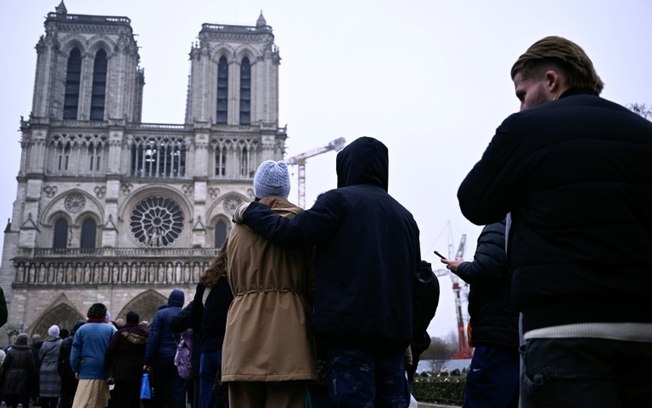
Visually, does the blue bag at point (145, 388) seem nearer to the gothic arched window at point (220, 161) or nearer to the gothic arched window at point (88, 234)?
the gothic arched window at point (88, 234)

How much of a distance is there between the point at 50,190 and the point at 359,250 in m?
38.9

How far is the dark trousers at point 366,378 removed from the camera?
3354 mm

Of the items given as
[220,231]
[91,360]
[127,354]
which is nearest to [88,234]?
[220,231]

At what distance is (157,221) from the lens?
40062mm

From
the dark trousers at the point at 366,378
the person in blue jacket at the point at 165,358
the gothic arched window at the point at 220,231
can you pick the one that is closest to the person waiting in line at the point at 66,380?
the person in blue jacket at the point at 165,358

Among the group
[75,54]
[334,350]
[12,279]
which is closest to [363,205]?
[334,350]

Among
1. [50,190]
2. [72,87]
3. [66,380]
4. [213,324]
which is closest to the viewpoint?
[213,324]

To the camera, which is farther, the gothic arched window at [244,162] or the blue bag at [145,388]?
the gothic arched window at [244,162]

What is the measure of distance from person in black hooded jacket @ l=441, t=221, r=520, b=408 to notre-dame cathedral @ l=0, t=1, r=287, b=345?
115ft

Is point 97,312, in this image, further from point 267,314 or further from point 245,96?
point 245,96

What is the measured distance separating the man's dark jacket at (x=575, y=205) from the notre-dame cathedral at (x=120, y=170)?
37.0 m

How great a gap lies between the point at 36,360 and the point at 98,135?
29536 mm

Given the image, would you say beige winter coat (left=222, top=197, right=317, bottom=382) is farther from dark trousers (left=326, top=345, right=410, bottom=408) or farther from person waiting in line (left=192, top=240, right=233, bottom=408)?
person waiting in line (left=192, top=240, right=233, bottom=408)

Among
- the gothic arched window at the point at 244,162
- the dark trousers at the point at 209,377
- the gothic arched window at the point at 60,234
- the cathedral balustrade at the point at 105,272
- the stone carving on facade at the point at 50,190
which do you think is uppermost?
the gothic arched window at the point at 244,162
